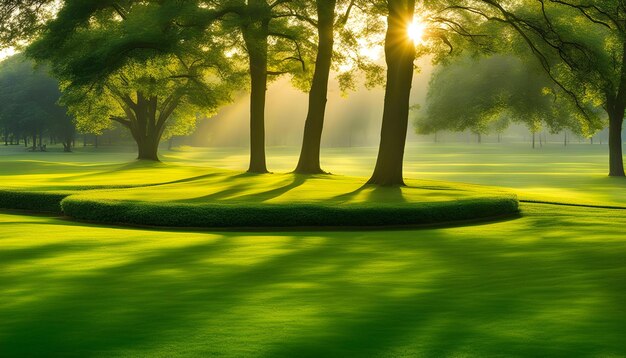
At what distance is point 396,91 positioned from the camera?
109ft

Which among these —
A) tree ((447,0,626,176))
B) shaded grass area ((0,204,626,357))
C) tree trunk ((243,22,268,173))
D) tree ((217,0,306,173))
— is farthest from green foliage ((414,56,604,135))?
shaded grass area ((0,204,626,357))

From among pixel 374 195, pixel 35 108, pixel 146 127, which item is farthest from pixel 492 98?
pixel 35 108

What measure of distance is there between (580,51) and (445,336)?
96.7ft

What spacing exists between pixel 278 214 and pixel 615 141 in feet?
124

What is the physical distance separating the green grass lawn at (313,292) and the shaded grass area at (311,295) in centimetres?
3

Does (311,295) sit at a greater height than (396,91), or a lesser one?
lesser

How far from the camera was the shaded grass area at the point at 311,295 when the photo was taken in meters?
8.23

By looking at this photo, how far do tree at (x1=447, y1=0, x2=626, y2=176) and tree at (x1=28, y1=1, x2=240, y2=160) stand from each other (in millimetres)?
13825

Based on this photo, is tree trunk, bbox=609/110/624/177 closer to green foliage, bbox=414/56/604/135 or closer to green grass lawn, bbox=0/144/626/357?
green foliage, bbox=414/56/604/135

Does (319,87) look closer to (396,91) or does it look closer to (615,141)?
(396,91)

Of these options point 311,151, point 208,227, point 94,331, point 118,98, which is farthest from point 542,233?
point 118,98

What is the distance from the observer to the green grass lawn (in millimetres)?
8258

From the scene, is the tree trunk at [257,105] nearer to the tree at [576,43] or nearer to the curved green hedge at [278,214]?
the tree at [576,43]

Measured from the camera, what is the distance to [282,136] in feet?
574
